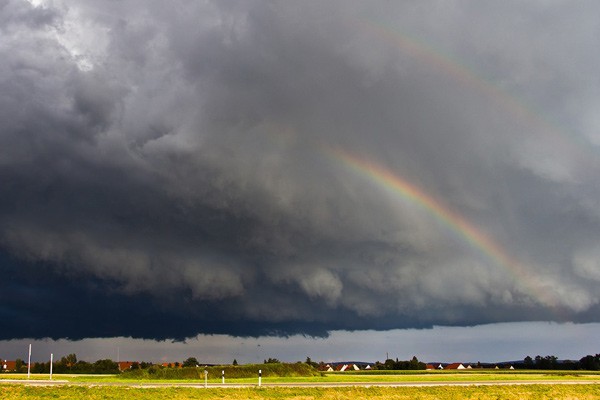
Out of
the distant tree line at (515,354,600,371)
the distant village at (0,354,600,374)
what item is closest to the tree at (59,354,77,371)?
the distant village at (0,354,600,374)

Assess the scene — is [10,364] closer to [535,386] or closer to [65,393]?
[65,393]

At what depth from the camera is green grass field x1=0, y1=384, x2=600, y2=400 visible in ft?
137

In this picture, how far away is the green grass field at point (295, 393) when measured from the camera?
137 ft

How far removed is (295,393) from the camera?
46.7 m

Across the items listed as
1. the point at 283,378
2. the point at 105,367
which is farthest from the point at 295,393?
the point at 105,367

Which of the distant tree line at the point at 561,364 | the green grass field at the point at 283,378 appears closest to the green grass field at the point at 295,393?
the green grass field at the point at 283,378

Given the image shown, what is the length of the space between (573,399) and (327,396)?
21.7 m

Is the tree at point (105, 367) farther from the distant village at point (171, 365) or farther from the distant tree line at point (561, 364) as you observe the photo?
the distant tree line at point (561, 364)

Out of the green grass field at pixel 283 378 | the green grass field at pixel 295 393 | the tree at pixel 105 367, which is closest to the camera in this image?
the green grass field at pixel 295 393

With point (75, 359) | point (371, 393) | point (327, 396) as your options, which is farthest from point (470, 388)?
point (75, 359)

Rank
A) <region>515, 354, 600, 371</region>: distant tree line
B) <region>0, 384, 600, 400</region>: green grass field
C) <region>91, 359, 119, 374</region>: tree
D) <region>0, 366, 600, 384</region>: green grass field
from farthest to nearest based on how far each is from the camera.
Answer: <region>515, 354, 600, 371</region>: distant tree line, <region>91, 359, 119, 374</region>: tree, <region>0, 366, 600, 384</region>: green grass field, <region>0, 384, 600, 400</region>: green grass field

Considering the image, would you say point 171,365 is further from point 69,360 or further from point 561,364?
point 561,364

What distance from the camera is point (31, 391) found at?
42500 mm

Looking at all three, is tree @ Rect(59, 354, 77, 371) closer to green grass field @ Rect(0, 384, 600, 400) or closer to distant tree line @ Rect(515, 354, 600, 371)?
green grass field @ Rect(0, 384, 600, 400)
